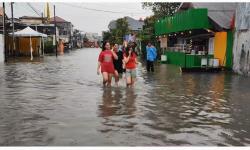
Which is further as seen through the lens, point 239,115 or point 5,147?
point 239,115

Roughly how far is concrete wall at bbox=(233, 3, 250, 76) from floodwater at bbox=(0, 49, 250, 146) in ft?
17.6

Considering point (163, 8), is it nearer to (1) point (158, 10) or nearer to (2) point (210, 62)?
(1) point (158, 10)

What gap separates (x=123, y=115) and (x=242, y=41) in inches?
529

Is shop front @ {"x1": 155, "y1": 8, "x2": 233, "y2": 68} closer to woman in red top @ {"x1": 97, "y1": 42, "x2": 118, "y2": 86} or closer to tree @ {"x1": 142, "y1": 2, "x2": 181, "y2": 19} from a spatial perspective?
woman in red top @ {"x1": 97, "y1": 42, "x2": 118, "y2": 86}

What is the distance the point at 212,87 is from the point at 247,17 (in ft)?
21.9

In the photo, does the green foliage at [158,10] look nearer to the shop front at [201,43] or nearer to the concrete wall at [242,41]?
the shop front at [201,43]

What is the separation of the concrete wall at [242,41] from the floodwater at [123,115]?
537 cm

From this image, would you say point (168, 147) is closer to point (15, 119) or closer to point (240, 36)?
point (15, 119)

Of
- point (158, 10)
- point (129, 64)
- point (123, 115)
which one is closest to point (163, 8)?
point (158, 10)

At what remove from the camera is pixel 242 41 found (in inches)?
822

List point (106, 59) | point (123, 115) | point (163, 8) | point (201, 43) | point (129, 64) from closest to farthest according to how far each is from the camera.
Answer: point (123, 115)
point (106, 59)
point (129, 64)
point (201, 43)
point (163, 8)

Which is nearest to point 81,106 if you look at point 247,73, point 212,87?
point 212,87

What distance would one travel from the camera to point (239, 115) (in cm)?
942

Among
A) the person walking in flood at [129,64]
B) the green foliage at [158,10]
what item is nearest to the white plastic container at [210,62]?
the person walking in flood at [129,64]
